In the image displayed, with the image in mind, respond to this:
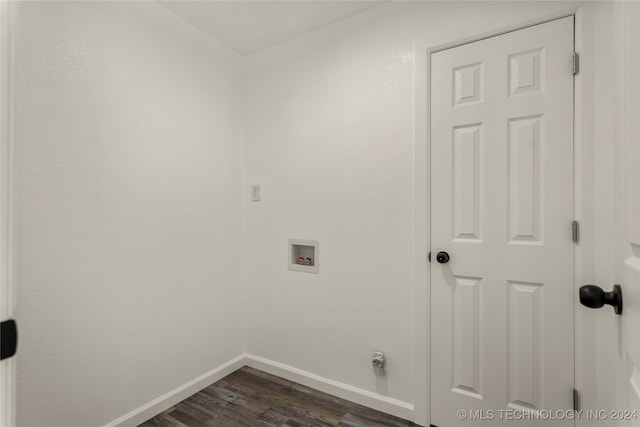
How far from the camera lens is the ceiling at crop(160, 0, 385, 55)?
1.95m

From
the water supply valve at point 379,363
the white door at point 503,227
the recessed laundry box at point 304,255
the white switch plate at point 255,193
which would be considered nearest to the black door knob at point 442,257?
the white door at point 503,227

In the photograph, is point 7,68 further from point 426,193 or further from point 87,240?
point 426,193

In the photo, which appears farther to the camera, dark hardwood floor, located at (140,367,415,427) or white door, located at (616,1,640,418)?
dark hardwood floor, located at (140,367,415,427)

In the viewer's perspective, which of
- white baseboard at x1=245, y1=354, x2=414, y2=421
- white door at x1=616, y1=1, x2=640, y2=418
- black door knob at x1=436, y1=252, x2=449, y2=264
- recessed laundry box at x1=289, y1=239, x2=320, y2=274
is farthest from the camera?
recessed laundry box at x1=289, y1=239, x2=320, y2=274

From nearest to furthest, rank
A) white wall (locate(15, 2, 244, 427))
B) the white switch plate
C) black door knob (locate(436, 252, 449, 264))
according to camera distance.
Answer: white wall (locate(15, 2, 244, 427)), black door knob (locate(436, 252, 449, 264)), the white switch plate

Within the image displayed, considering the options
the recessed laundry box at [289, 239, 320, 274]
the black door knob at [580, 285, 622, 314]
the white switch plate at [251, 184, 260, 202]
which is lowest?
the recessed laundry box at [289, 239, 320, 274]

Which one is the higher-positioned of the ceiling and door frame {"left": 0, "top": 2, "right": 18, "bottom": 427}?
the ceiling

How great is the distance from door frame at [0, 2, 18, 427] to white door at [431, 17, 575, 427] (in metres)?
1.73

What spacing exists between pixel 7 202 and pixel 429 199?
1.73 m

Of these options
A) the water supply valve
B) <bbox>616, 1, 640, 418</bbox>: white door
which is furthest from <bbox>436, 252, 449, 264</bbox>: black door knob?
<bbox>616, 1, 640, 418</bbox>: white door

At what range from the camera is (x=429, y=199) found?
180 cm

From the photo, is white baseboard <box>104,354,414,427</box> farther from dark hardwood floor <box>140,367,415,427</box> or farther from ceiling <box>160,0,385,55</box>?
ceiling <box>160,0,385,55</box>

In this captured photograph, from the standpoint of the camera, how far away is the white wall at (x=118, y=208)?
143 cm

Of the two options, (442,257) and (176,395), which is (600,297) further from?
(176,395)
